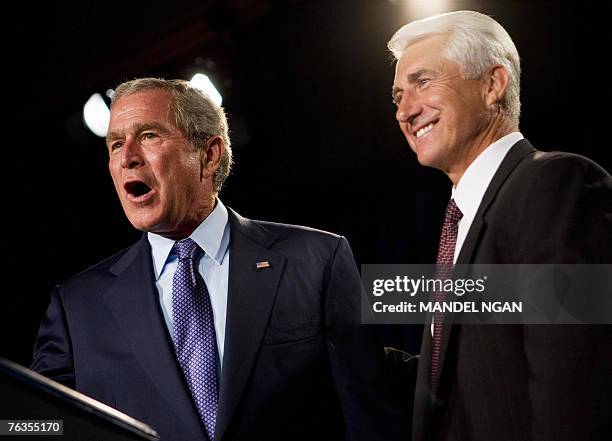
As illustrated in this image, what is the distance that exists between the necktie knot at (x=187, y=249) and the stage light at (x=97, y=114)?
224 cm

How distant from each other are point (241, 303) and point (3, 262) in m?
2.70

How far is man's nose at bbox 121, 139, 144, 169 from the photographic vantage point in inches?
68.1

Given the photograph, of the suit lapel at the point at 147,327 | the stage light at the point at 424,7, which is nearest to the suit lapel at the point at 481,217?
the suit lapel at the point at 147,327

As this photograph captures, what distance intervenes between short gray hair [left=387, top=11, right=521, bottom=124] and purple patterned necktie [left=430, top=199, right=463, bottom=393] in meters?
0.28

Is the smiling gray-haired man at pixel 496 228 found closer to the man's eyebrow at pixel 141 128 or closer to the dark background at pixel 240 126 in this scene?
the man's eyebrow at pixel 141 128

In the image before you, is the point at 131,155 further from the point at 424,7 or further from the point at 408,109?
the point at 424,7

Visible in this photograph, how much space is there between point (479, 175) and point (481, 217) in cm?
16

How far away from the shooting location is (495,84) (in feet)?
5.34

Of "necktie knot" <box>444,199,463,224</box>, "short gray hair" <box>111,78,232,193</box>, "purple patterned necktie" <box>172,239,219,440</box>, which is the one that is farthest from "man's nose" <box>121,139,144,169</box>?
"necktie knot" <box>444,199,463,224</box>

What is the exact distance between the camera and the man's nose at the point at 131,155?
68.1 inches

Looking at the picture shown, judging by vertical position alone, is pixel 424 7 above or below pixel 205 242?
above

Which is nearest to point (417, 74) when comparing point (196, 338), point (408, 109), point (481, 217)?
point (408, 109)

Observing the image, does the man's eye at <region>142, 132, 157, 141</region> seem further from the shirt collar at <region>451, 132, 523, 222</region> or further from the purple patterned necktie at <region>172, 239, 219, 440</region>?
the shirt collar at <region>451, 132, 523, 222</region>

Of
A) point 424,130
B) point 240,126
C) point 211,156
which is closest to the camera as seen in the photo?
point 424,130
